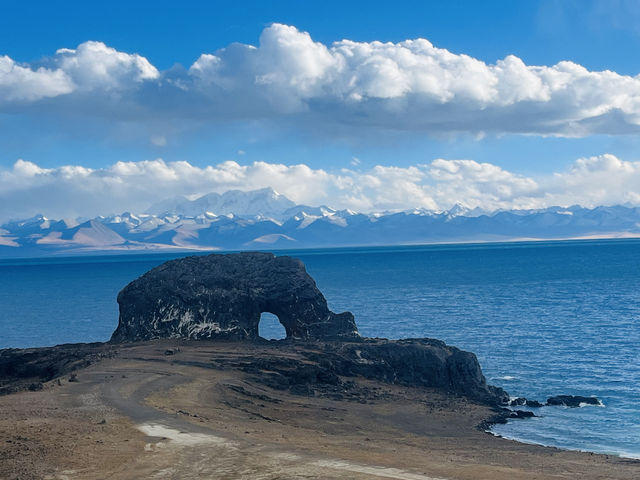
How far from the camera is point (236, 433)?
3722cm

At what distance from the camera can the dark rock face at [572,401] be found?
56.2 metres

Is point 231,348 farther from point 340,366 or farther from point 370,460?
point 370,460

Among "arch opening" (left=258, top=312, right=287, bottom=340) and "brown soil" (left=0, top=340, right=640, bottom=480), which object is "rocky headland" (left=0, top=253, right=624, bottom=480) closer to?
"brown soil" (left=0, top=340, right=640, bottom=480)

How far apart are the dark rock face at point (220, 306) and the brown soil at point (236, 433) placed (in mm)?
9065

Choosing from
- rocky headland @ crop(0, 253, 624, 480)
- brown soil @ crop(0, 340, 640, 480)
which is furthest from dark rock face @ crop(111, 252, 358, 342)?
brown soil @ crop(0, 340, 640, 480)

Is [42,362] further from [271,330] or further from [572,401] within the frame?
[271,330]

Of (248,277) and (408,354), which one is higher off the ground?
(248,277)

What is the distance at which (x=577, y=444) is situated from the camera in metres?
46.6

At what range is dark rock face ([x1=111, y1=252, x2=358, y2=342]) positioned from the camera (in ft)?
223

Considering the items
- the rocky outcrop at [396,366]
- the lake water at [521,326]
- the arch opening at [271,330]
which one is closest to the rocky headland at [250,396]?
the rocky outcrop at [396,366]

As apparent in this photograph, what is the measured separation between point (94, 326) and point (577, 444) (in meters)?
82.6

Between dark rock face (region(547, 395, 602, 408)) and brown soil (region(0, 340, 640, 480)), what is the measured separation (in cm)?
666

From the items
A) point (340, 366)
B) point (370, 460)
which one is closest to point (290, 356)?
point (340, 366)

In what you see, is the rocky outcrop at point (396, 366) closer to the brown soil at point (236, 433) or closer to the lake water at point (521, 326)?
the brown soil at point (236, 433)
